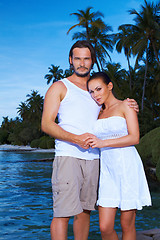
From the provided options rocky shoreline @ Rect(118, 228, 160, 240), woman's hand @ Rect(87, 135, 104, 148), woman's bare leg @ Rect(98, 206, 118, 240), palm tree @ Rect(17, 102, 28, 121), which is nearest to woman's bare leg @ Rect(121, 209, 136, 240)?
woman's bare leg @ Rect(98, 206, 118, 240)

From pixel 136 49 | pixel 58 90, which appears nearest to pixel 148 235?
pixel 58 90

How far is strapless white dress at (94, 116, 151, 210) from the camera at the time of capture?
3.05m

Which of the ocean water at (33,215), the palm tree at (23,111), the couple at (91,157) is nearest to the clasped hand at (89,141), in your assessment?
the couple at (91,157)

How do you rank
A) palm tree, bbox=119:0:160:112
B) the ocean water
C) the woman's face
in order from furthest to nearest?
1. palm tree, bbox=119:0:160:112
2. the ocean water
3. the woman's face

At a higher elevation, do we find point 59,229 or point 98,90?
point 98,90

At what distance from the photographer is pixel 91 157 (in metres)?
3.27

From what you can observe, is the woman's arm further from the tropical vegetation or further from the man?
the tropical vegetation

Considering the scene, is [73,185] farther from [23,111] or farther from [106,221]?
[23,111]

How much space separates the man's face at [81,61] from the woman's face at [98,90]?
193mm

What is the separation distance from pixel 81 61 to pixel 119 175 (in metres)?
1.30

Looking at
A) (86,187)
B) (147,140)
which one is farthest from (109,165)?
(147,140)

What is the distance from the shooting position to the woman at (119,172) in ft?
9.95

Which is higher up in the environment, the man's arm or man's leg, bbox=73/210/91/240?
the man's arm

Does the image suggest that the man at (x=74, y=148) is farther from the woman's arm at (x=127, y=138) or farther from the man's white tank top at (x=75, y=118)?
the woman's arm at (x=127, y=138)
